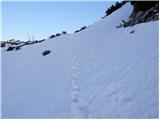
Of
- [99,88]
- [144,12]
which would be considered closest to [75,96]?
[99,88]

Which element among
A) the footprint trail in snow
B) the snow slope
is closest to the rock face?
the snow slope

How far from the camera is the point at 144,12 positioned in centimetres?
1988

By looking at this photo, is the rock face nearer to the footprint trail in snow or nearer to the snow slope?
the snow slope

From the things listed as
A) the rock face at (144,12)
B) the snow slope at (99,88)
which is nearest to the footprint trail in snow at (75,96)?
the snow slope at (99,88)

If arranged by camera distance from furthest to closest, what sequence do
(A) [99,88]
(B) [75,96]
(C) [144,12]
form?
1. (C) [144,12]
2. (B) [75,96]
3. (A) [99,88]

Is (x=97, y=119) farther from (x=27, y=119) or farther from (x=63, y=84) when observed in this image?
(x=63, y=84)

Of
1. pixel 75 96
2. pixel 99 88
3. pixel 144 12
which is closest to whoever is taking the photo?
pixel 99 88

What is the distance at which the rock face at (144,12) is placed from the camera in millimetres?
17689

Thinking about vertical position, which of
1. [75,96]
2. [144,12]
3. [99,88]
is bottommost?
[75,96]

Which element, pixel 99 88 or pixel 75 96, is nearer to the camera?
pixel 99 88

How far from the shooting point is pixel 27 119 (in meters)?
8.80

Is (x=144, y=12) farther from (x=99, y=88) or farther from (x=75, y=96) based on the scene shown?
(x=75, y=96)

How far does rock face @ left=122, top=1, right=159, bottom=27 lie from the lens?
17689mm

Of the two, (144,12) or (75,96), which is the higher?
(144,12)
